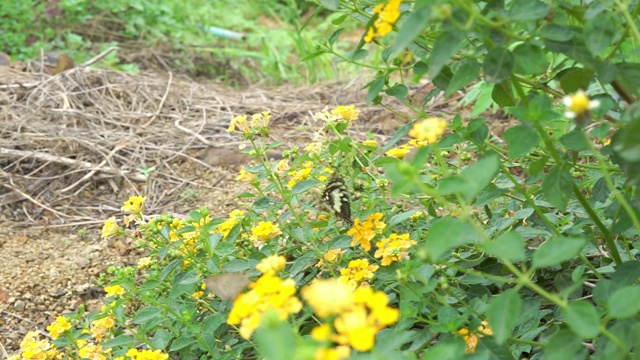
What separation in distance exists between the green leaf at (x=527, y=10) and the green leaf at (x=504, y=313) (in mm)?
363

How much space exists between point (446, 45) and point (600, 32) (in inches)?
8.3

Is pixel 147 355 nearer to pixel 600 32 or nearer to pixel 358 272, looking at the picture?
pixel 358 272

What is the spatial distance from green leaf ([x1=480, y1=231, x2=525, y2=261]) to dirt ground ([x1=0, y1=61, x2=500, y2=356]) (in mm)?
1395

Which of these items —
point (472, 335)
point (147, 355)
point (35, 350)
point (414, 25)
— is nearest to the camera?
point (414, 25)

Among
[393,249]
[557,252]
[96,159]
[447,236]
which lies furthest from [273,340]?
[96,159]

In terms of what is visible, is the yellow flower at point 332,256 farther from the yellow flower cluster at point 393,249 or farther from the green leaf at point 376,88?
the green leaf at point 376,88

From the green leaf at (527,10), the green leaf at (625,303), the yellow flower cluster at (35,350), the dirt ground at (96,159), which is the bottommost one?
the dirt ground at (96,159)

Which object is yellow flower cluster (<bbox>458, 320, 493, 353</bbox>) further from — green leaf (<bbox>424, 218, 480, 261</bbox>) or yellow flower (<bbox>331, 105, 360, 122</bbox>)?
yellow flower (<bbox>331, 105, 360, 122</bbox>)

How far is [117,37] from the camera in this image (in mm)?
4500

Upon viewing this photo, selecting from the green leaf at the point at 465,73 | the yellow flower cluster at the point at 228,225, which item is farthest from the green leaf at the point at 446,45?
the yellow flower cluster at the point at 228,225

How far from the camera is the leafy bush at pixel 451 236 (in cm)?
86

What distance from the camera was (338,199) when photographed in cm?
145

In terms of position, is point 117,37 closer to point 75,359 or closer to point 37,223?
point 37,223

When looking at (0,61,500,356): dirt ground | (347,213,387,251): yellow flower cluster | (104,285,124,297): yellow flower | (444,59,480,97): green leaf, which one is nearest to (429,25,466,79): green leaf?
(444,59,480,97): green leaf
